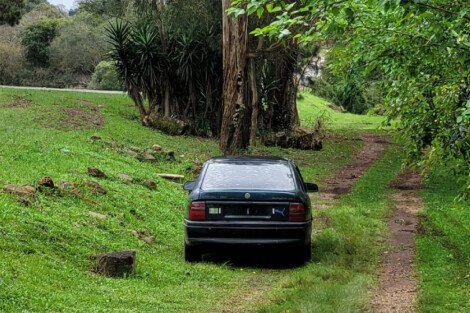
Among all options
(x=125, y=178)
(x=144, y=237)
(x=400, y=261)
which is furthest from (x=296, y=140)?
(x=400, y=261)

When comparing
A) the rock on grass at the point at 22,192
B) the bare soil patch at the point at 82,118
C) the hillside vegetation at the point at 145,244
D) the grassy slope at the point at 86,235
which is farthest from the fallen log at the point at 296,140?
the rock on grass at the point at 22,192

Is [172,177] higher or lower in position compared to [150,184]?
lower

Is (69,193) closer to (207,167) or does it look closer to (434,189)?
(207,167)

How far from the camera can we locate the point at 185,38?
28.3 metres

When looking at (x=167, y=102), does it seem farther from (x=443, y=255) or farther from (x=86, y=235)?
(x=443, y=255)

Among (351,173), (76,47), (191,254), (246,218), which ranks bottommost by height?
(351,173)

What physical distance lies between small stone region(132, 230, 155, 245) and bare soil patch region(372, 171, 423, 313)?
3683mm

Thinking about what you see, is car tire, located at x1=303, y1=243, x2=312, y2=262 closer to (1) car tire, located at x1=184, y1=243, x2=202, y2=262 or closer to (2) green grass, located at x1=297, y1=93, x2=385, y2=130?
(1) car tire, located at x1=184, y1=243, x2=202, y2=262

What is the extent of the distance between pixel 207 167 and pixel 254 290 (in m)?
2.66

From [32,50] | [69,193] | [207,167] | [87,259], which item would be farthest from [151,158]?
[32,50]

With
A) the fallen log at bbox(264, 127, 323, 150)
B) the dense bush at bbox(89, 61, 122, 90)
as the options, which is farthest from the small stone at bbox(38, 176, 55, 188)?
the dense bush at bbox(89, 61, 122, 90)

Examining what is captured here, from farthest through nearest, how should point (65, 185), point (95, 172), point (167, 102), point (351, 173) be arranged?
point (167, 102)
point (351, 173)
point (95, 172)
point (65, 185)

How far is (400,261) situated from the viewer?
11.0 m

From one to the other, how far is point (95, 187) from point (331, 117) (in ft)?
134
